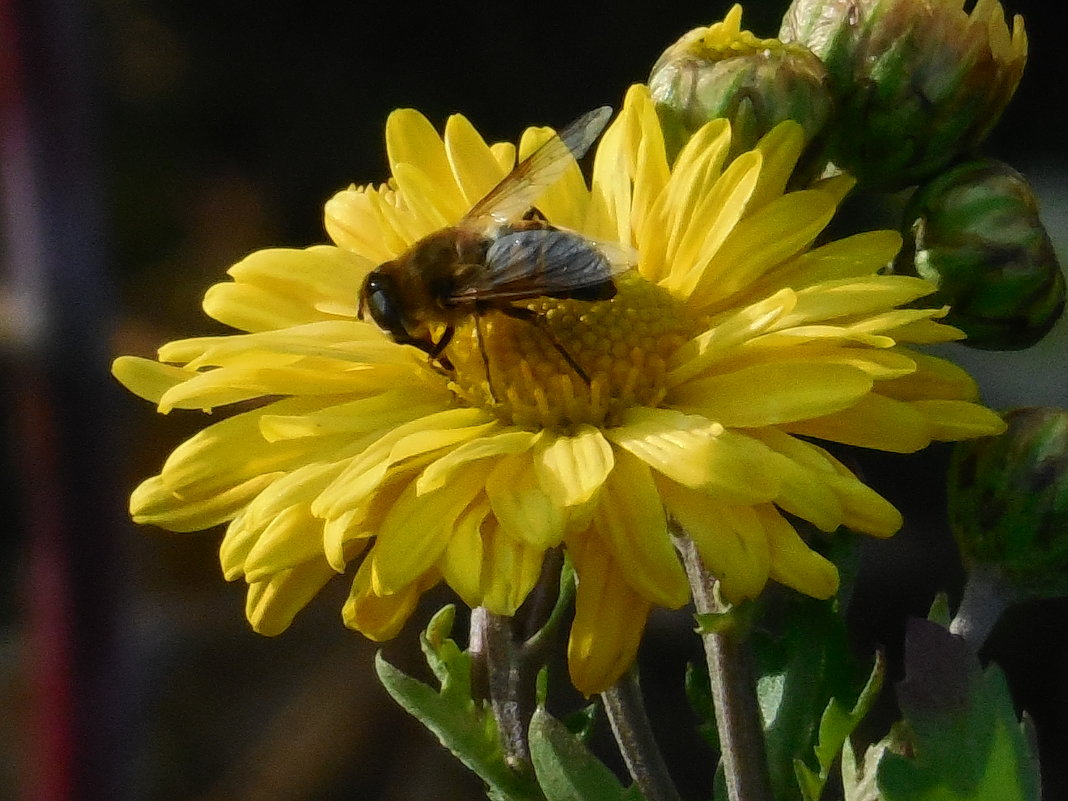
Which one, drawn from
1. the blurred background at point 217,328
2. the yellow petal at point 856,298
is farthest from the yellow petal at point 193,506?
the blurred background at point 217,328

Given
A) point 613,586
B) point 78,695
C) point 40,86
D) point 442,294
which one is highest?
point 40,86

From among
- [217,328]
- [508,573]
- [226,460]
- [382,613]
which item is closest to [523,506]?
[508,573]

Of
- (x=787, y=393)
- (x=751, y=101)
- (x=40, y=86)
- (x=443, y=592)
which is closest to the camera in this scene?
(x=787, y=393)

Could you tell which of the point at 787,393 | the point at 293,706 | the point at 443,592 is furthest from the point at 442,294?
the point at 293,706

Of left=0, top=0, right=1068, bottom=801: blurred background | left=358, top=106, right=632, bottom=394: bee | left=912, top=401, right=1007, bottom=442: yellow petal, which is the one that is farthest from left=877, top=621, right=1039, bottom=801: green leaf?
left=0, top=0, right=1068, bottom=801: blurred background

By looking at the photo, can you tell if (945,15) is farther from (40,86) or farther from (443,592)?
(443,592)

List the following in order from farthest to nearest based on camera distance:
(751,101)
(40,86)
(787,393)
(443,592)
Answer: (443,592), (40,86), (751,101), (787,393)

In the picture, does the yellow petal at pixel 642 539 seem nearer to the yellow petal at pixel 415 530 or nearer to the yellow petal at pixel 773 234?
the yellow petal at pixel 415 530
